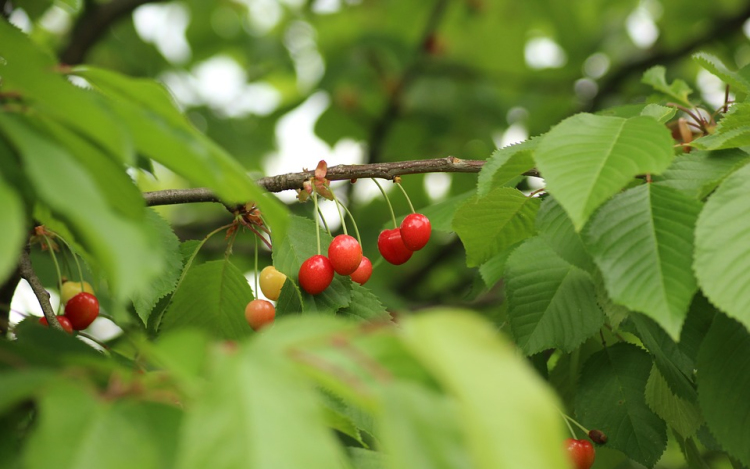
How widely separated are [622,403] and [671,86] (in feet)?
3.32

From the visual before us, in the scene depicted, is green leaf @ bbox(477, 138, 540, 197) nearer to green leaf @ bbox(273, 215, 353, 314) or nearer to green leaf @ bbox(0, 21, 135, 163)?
green leaf @ bbox(273, 215, 353, 314)

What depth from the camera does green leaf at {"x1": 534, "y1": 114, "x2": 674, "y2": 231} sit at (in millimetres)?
1151

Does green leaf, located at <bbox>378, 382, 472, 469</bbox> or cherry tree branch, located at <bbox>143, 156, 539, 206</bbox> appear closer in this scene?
green leaf, located at <bbox>378, 382, 472, 469</bbox>

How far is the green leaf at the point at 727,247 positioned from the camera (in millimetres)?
1075

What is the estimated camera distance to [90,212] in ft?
2.23

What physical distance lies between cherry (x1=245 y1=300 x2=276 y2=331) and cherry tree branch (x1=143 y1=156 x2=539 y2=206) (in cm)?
23

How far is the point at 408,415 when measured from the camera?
25.0 inches

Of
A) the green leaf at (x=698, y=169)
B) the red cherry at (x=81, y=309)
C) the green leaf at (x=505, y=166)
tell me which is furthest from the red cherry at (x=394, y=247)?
the red cherry at (x=81, y=309)

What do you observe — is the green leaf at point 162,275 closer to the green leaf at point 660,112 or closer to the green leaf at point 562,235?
the green leaf at point 562,235

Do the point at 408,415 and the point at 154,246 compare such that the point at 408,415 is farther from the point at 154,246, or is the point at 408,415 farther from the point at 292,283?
the point at 292,283

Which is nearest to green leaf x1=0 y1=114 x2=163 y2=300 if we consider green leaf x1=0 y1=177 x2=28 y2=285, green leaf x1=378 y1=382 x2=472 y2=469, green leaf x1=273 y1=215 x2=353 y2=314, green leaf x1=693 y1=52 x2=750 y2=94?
green leaf x1=0 y1=177 x2=28 y2=285

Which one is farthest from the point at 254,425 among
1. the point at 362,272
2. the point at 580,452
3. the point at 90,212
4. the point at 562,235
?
the point at 580,452

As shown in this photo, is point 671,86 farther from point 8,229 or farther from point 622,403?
point 8,229

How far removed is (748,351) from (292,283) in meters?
0.86
